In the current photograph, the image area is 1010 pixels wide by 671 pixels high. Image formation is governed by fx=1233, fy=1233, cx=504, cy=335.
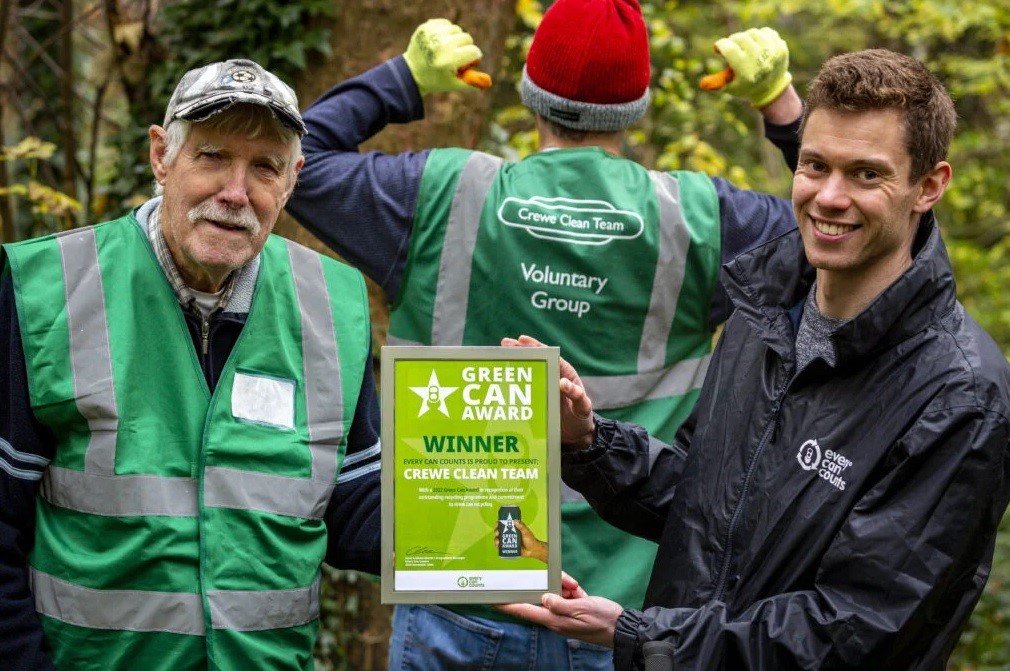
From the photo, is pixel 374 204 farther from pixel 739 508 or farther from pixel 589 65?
pixel 739 508

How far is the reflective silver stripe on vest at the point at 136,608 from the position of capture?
2570 mm

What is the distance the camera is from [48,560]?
2586 mm

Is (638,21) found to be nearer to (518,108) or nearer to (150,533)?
(150,533)

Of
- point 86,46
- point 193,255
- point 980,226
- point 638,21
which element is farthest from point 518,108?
point 980,226

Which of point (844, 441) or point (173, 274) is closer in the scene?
point (844, 441)

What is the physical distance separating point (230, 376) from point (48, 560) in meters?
0.53

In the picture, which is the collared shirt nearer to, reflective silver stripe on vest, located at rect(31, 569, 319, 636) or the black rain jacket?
reflective silver stripe on vest, located at rect(31, 569, 319, 636)

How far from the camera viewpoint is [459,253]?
3.43 meters

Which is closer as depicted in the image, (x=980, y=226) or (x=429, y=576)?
(x=429, y=576)

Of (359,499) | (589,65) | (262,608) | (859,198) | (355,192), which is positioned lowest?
(262,608)

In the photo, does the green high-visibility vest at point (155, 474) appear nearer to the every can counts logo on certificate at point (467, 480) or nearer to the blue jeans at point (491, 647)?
the every can counts logo on certificate at point (467, 480)

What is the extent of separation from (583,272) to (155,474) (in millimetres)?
1331

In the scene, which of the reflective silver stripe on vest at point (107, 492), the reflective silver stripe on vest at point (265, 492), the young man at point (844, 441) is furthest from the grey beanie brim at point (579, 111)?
the reflective silver stripe on vest at point (107, 492)

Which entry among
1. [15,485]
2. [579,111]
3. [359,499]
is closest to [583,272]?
[579,111]
